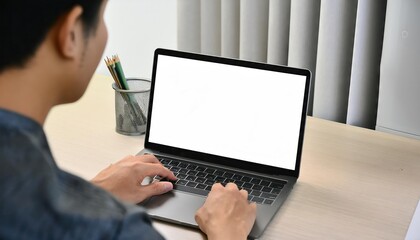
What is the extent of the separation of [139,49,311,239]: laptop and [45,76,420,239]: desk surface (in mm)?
58

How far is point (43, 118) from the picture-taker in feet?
2.33

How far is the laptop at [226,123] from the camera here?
1314mm

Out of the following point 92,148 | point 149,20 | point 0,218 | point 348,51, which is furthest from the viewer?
point 149,20

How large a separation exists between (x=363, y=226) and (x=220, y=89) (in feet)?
1.23

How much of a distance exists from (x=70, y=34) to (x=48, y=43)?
0.02 meters

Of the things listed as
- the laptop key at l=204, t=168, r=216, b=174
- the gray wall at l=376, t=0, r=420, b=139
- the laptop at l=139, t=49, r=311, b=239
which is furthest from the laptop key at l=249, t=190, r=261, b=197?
the gray wall at l=376, t=0, r=420, b=139

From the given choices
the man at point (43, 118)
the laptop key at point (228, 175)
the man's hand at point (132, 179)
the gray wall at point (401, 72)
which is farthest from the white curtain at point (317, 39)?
the man at point (43, 118)

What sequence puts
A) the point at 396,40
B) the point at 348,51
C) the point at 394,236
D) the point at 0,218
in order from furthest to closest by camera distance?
the point at 348,51 → the point at 396,40 → the point at 394,236 → the point at 0,218

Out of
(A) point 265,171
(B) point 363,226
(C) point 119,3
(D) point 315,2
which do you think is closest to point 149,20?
(C) point 119,3

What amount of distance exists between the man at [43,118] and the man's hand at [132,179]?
47 centimetres

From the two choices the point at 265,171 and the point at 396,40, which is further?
the point at 396,40

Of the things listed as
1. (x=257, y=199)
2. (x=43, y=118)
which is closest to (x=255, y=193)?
(x=257, y=199)

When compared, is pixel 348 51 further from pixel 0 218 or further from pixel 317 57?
pixel 0 218

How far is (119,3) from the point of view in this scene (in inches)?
90.5
